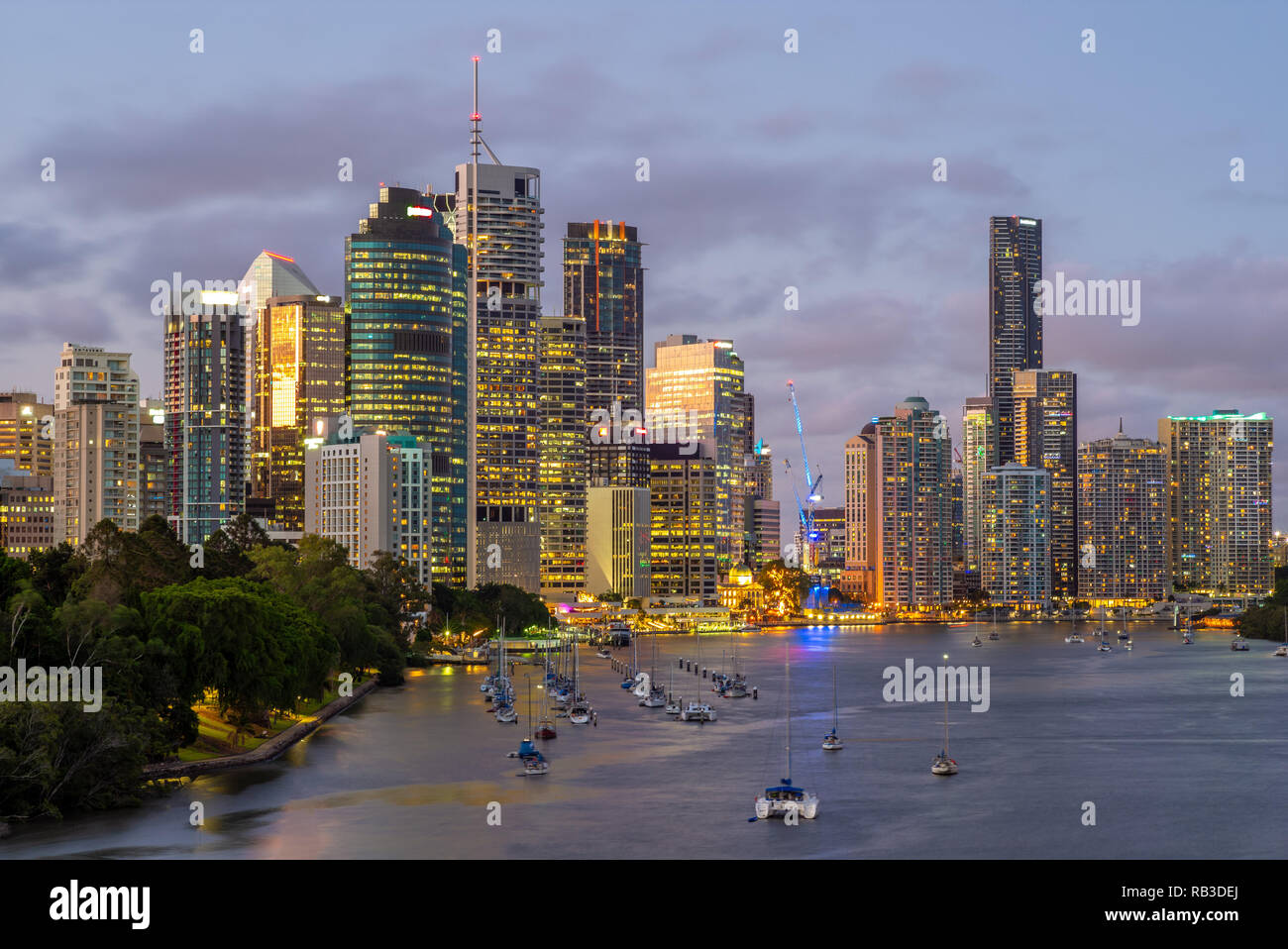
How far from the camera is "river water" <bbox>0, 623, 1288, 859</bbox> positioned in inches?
2438

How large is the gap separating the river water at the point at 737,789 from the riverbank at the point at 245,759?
95cm

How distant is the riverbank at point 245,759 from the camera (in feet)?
235

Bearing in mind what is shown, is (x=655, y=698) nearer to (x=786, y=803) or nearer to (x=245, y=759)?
(x=245, y=759)

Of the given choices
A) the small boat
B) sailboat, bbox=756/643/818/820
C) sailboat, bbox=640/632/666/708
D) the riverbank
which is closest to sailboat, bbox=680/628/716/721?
the small boat

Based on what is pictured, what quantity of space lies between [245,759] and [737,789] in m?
24.9

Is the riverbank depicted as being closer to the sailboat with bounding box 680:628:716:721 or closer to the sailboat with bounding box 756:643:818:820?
the sailboat with bounding box 680:628:716:721

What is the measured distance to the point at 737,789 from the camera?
77000mm

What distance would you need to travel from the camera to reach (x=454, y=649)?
599 ft

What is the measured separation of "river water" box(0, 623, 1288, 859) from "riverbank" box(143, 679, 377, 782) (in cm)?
95

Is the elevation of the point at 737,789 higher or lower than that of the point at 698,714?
higher

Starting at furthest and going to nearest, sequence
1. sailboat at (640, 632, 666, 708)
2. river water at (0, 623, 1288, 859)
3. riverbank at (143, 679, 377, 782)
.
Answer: sailboat at (640, 632, 666, 708) < riverbank at (143, 679, 377, 782) < river water at (0, 623, 1288, 859)

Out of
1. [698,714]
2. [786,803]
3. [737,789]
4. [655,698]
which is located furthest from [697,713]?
[786,803]
